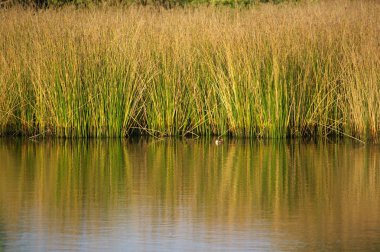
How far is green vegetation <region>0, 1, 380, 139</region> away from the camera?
12.5 meters

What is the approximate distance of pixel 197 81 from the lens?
12.8 meters

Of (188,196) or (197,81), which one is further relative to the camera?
(197,81)

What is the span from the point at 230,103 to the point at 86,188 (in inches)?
154

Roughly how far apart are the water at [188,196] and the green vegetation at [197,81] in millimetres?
473

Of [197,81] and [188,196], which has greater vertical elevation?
[197,81]

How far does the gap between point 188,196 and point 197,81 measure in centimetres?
444

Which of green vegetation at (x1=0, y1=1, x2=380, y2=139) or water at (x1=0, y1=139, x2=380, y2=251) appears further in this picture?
green vegetation at (x1=0, y1=1, x2=380, y2=139)

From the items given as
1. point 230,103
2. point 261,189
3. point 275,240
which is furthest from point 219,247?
point 230,103

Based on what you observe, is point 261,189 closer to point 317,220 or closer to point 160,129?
point 317,220

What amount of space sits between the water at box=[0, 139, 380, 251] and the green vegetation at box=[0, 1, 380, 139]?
473 mm

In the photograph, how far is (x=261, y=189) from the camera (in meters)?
8.95

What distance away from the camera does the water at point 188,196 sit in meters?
6.87

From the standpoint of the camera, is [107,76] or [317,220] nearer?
[317,220]

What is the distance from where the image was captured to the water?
6871 millimetres
